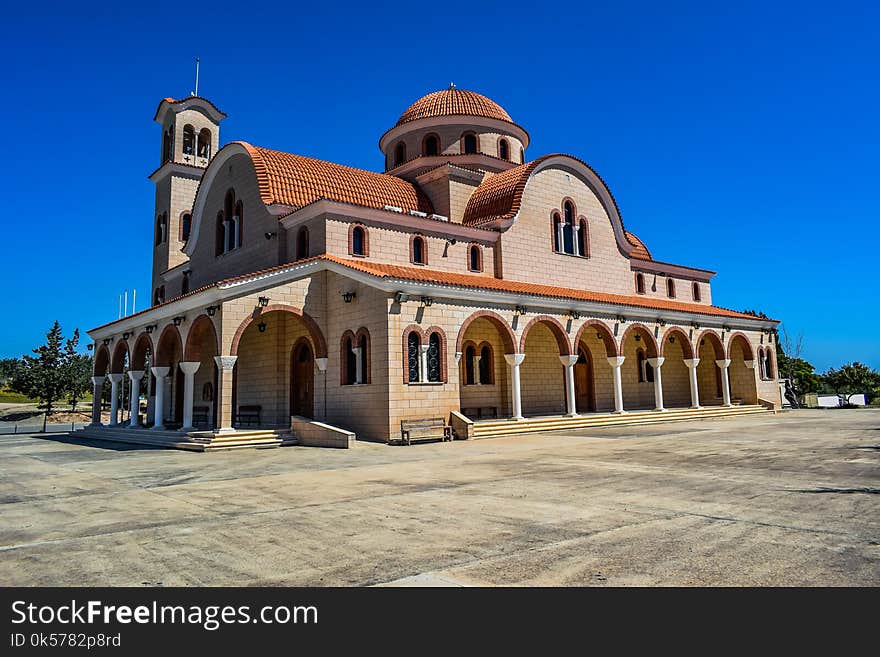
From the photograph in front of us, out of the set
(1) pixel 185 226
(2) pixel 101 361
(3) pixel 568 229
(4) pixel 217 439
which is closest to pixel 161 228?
(1) pixel 185 226

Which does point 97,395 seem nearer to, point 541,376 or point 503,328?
point 503,328

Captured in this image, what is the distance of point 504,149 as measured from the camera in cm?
2912

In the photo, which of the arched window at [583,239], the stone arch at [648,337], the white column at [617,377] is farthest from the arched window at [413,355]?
the arched window at [583,239]

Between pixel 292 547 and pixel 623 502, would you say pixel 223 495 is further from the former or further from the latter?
pixel 623 502

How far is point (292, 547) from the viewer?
5.25 meters

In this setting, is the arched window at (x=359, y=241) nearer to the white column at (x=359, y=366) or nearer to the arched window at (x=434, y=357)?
the white column at (x=359, y=366)

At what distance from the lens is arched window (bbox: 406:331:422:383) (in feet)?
56.6

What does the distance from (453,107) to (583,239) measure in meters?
8.60

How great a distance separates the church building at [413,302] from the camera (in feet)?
57.6

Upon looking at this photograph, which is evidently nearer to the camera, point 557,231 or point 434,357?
point 434,357

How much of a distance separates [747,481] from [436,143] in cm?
2288

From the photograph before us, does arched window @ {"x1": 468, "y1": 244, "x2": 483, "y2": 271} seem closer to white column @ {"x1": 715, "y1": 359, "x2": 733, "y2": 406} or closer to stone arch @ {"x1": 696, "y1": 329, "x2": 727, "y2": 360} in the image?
stone arch @ {"x1": 696, "y1": 329, "x2": 727, "y2": 360}

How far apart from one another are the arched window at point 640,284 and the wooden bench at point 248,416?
57.2 ft

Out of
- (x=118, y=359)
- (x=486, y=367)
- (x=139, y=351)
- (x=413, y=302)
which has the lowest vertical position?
(x=486, y=367)
